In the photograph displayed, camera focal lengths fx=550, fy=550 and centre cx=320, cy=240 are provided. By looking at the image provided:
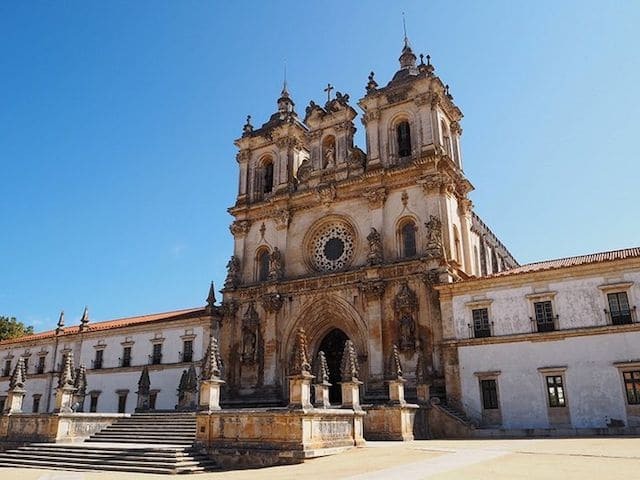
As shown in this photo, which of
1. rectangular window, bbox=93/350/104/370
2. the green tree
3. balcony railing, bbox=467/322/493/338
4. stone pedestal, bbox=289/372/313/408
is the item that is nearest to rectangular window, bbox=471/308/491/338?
balcony railing, bbox=467/322/493/338

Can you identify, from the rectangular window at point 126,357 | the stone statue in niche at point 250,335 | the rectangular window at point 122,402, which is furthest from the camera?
the rectangular window at point 126,357

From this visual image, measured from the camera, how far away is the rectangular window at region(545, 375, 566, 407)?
24.1 metres

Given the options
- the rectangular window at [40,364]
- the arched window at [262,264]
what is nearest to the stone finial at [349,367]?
the arched window at [262,264]

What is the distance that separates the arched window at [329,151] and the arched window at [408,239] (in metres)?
6.99

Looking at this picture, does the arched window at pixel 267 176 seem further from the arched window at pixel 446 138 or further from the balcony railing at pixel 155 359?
the balcony railing at pixel 155 359

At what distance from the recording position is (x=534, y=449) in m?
16.4

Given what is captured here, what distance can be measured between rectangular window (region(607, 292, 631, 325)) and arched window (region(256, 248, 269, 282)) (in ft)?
67.8

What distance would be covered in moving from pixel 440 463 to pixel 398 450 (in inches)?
162

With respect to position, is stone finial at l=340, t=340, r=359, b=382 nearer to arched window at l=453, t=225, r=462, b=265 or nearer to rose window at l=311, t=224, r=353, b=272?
arched window at l=453, t=225, r=462, b=265

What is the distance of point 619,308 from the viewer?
78.3ft

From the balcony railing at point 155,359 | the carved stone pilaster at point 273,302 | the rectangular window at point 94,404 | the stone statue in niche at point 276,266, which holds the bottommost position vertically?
the rectangular window at point 94,404

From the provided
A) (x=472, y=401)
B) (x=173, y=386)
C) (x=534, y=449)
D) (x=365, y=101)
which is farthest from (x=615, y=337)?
(x=173, y=386)

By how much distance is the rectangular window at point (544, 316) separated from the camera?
25.2 m

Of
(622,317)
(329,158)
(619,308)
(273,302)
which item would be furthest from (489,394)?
Answer: (329,158)
